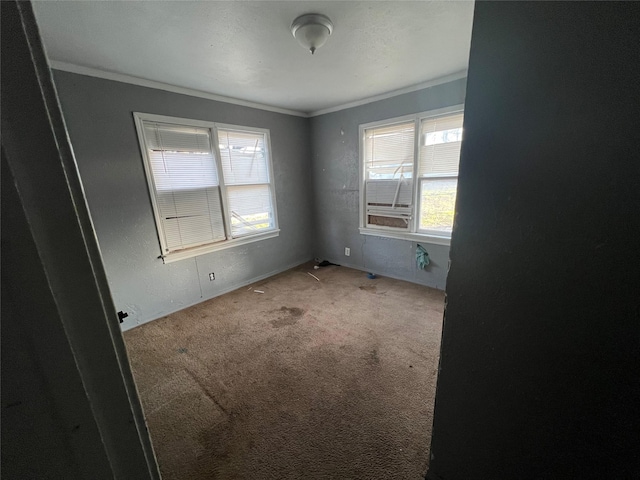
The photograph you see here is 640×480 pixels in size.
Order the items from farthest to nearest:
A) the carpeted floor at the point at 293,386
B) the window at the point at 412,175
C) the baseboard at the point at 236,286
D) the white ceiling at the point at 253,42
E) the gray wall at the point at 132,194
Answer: the window at the point at 412,175 < the baseboard at the point at 236,286 < the gray wall at the point at 132,194 < the white ceiling at the point at 253,42 < the carpeted floor at the point at 293,386

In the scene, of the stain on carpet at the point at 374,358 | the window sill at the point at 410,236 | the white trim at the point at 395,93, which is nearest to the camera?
the stain on carpet at the point at 374,358

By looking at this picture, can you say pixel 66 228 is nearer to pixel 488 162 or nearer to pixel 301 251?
pixel 488 162

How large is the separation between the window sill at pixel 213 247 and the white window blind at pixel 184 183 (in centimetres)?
6

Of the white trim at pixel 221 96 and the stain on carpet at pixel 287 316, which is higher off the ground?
the white trim at pixel 221 96

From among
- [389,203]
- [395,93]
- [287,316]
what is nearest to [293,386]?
[287,316]

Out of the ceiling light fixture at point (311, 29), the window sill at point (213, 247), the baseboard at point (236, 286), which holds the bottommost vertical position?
the baseboard at point (236, 286)

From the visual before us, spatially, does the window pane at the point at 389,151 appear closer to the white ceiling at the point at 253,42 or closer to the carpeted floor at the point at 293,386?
the white ceiling at the point at 253,42

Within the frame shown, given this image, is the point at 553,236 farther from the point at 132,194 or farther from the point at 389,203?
the point at 132,194

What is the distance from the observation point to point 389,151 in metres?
3.25

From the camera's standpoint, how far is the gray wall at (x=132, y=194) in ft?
Answer: 7.11

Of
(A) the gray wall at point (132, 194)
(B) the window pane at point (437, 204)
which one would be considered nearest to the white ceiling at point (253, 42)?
(A) the gray wall at point (132, 194)

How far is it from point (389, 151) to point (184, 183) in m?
2.48

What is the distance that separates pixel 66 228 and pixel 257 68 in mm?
2413

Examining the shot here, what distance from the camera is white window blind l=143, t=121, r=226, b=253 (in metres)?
2.57
